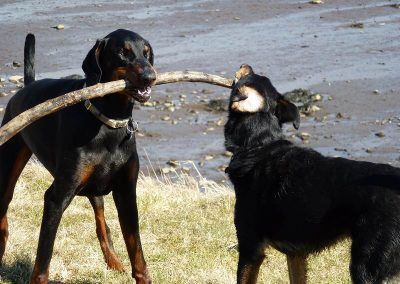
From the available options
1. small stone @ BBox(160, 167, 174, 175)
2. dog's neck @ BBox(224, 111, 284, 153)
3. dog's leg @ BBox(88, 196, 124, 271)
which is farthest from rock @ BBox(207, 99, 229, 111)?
dog's neck @ BBox(224, 111, 284, 153)

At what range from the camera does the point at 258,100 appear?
642cm

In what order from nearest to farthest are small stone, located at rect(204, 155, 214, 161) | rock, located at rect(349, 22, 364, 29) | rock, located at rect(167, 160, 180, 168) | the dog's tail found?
1. the dog's tail
2. rock, located at rect(167, 160, 180, 168)
3. small stone, located at rect(204, 155, 214, 161)
4. rock, located at rect(349, 22, 364, 29)

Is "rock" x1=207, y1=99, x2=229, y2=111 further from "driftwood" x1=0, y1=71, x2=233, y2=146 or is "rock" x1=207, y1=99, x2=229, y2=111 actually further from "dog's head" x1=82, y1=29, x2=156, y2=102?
"driftwood" x1=0, y1=71, x2=233, y2=146

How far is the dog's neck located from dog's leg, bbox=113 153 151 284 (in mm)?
737

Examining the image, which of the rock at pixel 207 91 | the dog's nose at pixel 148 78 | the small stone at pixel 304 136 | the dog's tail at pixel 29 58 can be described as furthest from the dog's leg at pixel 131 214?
the rock at pixel 207 91

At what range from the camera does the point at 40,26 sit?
20.3 metres

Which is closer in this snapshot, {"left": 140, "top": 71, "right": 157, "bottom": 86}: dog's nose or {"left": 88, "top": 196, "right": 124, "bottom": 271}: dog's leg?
{"left": 140, "top": 71, "right": 157, "bottom": 86}: dog's nose

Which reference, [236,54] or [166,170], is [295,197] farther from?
[236,54]

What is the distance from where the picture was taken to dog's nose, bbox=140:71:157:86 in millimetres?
6031

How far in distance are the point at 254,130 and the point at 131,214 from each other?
43.0 inches

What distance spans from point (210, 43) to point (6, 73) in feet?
14.0

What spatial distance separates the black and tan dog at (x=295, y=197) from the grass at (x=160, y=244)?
1.01 metres

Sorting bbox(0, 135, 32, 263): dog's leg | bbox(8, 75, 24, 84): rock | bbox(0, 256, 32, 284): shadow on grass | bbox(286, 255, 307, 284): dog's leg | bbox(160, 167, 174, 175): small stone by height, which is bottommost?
bbox(160, 167, 174, 175): small stone

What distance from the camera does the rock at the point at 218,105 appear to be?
15.4 m
